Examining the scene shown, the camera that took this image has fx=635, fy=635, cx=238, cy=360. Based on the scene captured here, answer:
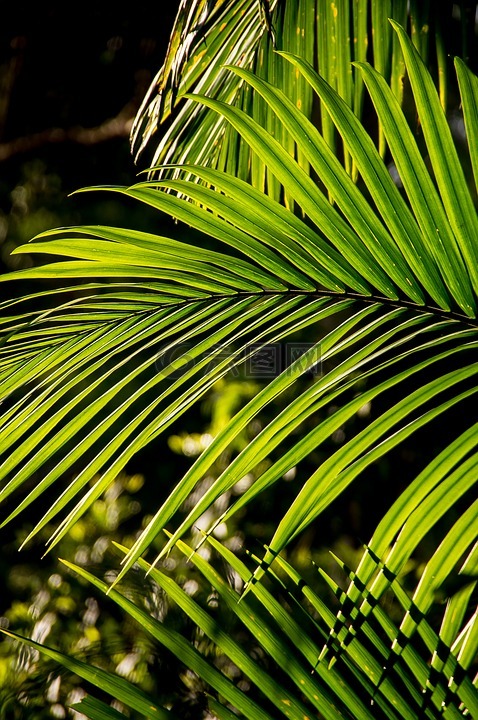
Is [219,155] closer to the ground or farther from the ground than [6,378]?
farther from the ground

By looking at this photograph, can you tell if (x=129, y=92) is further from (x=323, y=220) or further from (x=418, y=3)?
(x=323, y=220)

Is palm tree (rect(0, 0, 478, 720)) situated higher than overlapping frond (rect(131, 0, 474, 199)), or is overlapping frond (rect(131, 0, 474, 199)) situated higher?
overlapping frond (rect(131, 0, 474, 199))

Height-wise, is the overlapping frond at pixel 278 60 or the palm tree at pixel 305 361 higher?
the overlapping frond at pixel 278 60

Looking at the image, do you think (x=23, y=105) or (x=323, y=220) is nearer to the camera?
(x=323, y=220)

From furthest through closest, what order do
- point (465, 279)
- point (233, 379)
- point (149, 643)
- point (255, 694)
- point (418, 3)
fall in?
point (233, 379), point (149, 643), point (255, 694), point (418, 3), point (465, 279)

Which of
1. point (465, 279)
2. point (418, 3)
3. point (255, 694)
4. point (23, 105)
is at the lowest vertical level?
point (255, 694)

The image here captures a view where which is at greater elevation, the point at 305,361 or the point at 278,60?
the point at 278,60

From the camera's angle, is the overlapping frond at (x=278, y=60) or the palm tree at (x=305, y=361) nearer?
the palm tree at (x=305, y=361)

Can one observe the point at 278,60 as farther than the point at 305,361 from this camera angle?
Yes

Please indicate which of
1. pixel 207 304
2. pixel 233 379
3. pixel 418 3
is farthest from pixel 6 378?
pixel 233 379

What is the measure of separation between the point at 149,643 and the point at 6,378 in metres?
1.02

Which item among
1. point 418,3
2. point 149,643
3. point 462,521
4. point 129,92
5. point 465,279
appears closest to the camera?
point 462,521

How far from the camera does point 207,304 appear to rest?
727 millimetres

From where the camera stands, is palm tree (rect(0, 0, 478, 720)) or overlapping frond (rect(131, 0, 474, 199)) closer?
palm tree (rect(0, 0, 478, 720))
